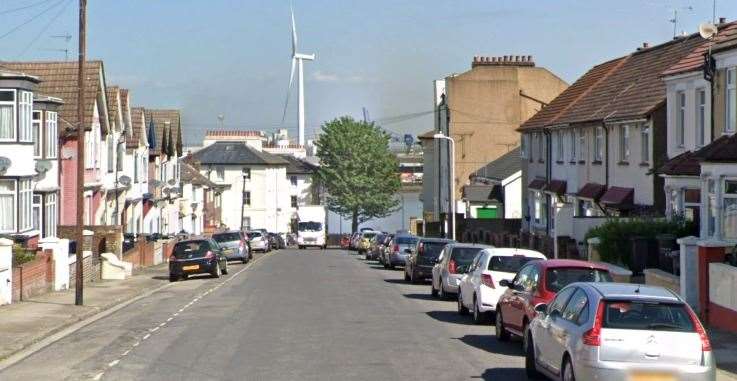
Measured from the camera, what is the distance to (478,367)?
54.6ft

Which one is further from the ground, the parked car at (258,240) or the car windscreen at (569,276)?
the car windscreen at (569,276)

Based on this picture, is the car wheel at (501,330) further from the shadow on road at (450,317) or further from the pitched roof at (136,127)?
the pitched roof at (136,127)

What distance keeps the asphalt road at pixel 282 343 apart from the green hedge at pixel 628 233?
14.1 feet

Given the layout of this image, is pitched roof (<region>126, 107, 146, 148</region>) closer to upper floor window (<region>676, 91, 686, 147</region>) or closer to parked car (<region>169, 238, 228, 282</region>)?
parked car (<region>169, 238, 228, 282</region>)

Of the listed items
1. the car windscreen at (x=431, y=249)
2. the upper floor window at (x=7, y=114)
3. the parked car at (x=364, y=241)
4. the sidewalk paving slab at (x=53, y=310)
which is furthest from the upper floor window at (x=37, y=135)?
the parked car at (x=364, y=241)

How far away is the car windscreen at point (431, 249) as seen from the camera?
3650 cm

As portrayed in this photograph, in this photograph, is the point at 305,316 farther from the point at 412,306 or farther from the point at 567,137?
the point at 567,137

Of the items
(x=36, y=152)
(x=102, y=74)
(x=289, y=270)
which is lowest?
(x=289, y=270)

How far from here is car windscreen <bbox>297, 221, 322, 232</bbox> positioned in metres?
88.5

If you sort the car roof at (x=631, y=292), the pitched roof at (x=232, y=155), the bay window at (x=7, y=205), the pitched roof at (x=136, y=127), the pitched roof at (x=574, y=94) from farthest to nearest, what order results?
the pitched roof at (x=232, y=155) → the pitched roof at (x=136, y=127) → the pitched roof at (x=574, y=94) → the bay window at (x=7, y=205) → the car roof at (x=631, y=292)

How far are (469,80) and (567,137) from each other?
88.8 feet

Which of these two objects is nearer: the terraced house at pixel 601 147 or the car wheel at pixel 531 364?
the car wheel at pixel 531 364

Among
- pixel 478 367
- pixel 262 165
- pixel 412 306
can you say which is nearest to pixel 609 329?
pixel 478 367

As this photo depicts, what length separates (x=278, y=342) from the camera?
64.4 feet
